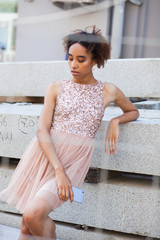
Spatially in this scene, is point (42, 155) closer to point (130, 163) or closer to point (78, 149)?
point (78, 149)

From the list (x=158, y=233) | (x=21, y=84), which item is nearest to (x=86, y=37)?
(x=158, y=233)

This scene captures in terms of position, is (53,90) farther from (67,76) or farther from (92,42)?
(67,76)

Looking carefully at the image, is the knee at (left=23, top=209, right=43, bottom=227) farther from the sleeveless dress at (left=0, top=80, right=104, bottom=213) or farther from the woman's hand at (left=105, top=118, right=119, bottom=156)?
the woman's hand at (left=105, top=118, right=119, bottom=156)

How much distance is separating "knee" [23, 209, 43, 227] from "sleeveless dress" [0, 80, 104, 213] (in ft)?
0.79

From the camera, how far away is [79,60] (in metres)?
2.43

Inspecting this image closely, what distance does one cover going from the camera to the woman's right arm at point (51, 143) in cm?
230

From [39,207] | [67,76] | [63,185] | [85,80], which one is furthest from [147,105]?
[39,207]

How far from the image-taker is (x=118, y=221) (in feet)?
9.52

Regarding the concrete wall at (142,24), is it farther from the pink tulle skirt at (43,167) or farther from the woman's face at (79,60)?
the pink tulle skirt at (43,167)

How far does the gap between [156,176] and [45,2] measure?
1354mm

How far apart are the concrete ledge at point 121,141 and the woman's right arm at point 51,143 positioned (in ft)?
1.56

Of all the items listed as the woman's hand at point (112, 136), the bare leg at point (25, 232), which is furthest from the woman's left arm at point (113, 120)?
the bare leg at point (25, 232)

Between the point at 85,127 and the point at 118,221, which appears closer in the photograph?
the point at 85,127

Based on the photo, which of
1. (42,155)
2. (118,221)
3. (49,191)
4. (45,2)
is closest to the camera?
(49,191)
